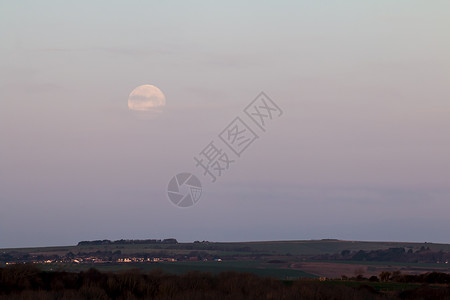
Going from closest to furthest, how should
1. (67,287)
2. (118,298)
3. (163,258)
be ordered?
1. (118,298)
2. (67,287)
3. (163,258)

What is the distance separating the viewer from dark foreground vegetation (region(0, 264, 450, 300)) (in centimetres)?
4009

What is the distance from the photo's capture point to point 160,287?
144 feet

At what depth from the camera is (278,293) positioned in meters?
39.5

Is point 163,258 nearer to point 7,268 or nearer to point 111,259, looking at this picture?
point 111,259

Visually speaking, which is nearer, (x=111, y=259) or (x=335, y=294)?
(x=335, y=294)

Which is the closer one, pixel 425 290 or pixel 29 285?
pixel 29 285

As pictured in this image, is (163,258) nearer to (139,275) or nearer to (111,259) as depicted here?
(111,259)

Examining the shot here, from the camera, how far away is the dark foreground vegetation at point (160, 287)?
132 ft

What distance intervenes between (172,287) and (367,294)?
40.5 feet

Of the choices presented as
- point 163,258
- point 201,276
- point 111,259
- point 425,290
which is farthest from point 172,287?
point 163,258

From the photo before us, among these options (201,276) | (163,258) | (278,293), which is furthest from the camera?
(163,258)

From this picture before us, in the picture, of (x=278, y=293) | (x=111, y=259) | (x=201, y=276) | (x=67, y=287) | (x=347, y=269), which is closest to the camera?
(x=278, y=293)

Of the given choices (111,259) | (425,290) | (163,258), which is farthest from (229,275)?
(163,258)

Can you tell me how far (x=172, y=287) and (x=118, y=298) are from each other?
3.44 meters
